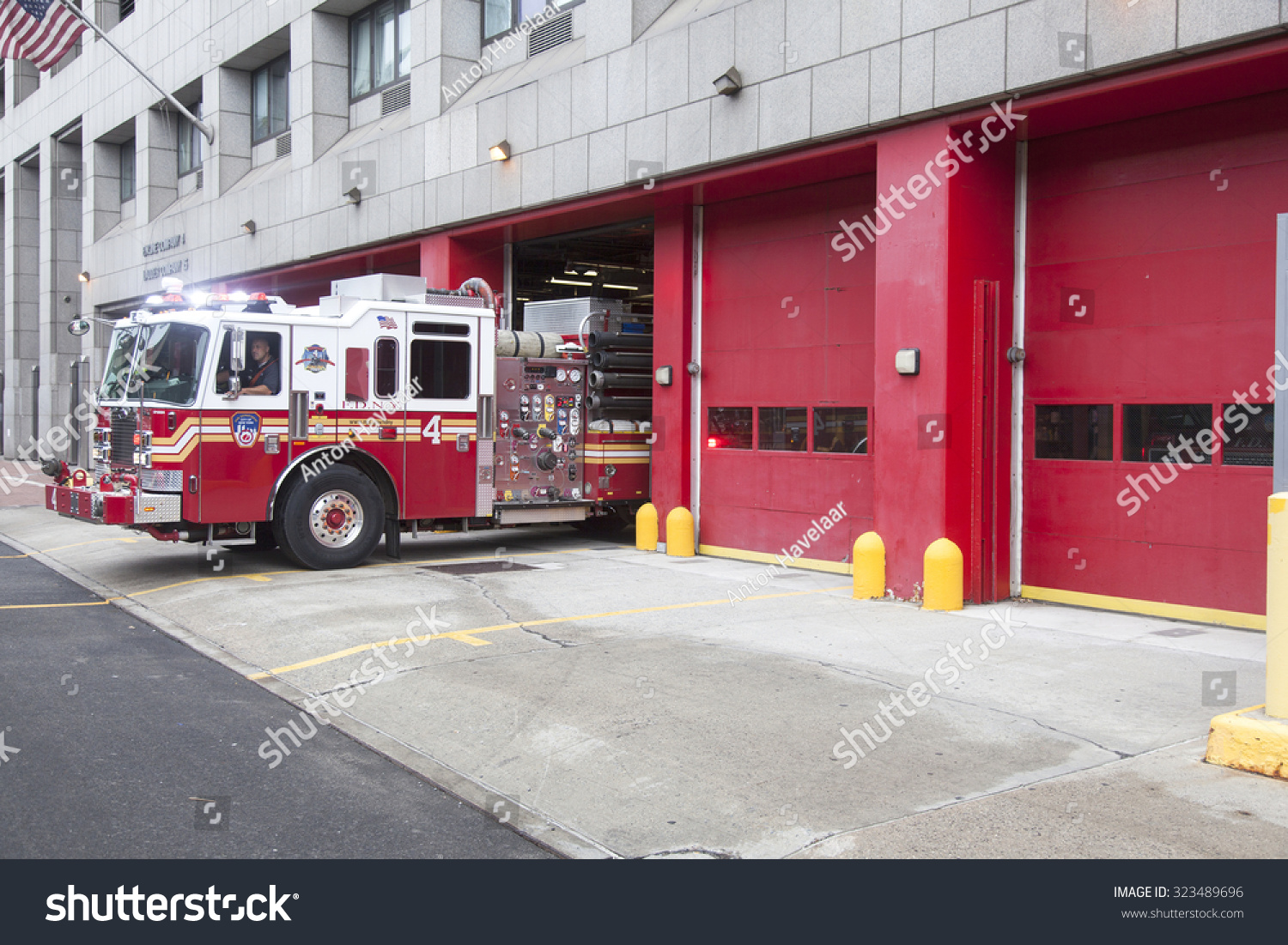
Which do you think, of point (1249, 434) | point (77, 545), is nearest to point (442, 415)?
point (77, 545)

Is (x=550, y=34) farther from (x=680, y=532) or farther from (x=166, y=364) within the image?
(x=166, y=364)

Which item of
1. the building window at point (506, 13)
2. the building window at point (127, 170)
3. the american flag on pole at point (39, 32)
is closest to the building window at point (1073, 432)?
the building window at point (506, 13)

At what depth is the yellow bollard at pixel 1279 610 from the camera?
5707 mm

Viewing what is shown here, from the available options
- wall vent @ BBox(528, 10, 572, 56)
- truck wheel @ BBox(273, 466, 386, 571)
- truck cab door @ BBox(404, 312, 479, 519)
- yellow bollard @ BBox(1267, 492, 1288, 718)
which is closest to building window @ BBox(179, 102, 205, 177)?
wall vent @ BBox(528, 10, 572, 56)

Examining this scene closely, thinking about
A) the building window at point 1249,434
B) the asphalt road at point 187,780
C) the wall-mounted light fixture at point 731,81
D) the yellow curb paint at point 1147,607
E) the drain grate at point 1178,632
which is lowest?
the asphalt road at point 187,780

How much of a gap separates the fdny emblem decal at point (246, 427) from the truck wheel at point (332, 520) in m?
0.71

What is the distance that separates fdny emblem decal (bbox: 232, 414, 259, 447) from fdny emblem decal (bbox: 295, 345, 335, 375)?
79cm

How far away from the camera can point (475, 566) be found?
13.3 meters

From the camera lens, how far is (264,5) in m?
22.9

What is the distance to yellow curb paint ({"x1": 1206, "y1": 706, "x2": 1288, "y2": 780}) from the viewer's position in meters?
5.55

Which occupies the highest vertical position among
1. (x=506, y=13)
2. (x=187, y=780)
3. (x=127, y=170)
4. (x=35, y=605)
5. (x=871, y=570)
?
(x=127, y=170)

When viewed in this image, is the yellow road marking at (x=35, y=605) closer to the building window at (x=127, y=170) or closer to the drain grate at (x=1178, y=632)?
the drain grate at (x=1178, y=632)

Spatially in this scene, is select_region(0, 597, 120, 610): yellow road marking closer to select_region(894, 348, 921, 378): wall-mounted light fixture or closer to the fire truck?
the fire truck

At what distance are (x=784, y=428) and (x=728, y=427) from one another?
971 millimetres
